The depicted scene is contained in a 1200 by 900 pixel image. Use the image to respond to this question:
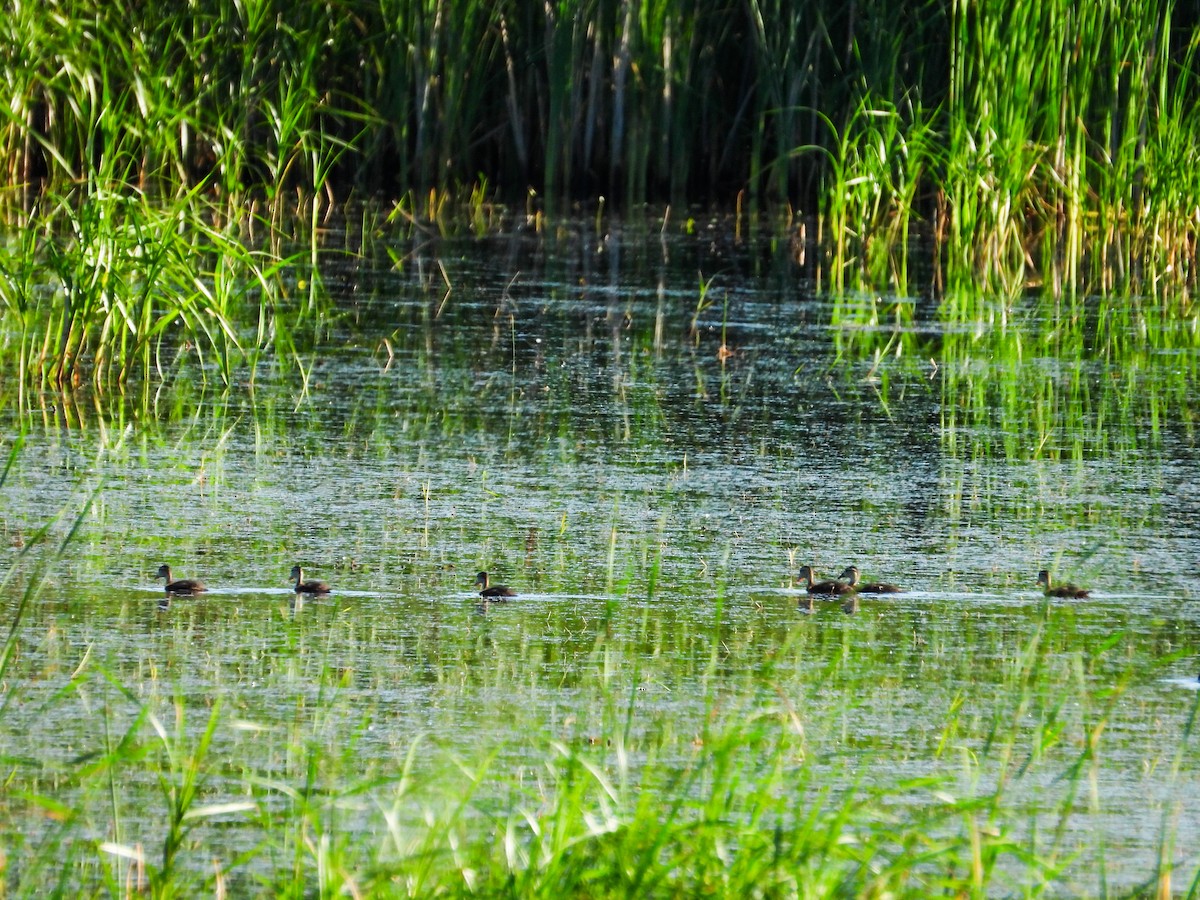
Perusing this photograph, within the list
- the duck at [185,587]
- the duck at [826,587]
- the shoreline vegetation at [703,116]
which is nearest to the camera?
the duck at [185,587]

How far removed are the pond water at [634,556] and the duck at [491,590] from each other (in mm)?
32

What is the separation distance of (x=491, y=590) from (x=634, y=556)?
49 centimetres

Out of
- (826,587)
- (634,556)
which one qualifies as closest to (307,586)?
(634,556)

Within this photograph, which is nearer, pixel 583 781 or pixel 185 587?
pixel 583 781

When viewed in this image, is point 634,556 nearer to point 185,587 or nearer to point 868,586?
point 868,586

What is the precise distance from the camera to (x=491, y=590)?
4035mm

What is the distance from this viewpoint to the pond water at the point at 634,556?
322 cm

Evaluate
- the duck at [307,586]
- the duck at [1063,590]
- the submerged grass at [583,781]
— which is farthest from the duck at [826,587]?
the duck at [307,586]

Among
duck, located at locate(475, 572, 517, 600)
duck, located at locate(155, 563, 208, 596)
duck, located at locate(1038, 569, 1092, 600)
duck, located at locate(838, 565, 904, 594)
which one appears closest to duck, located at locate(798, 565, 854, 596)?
duck, located at locate(838, 565, 904, 594)

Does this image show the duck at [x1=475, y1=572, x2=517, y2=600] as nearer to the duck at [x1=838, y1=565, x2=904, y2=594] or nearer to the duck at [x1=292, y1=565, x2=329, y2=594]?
the duck at [x1=292, y1=565, x2=329, y2=594]

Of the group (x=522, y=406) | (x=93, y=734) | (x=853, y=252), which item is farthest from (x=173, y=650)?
(x=853, y=252)

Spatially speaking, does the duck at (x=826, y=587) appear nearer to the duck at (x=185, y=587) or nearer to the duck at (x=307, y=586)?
the duck at (x=307, y=586)

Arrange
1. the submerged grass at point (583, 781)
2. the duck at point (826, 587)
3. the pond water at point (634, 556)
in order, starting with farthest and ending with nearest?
the duck at point (826, 587)
the pond water at point (634, 556)
the submerged grass at point (583, 781)

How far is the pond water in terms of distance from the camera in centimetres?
322
